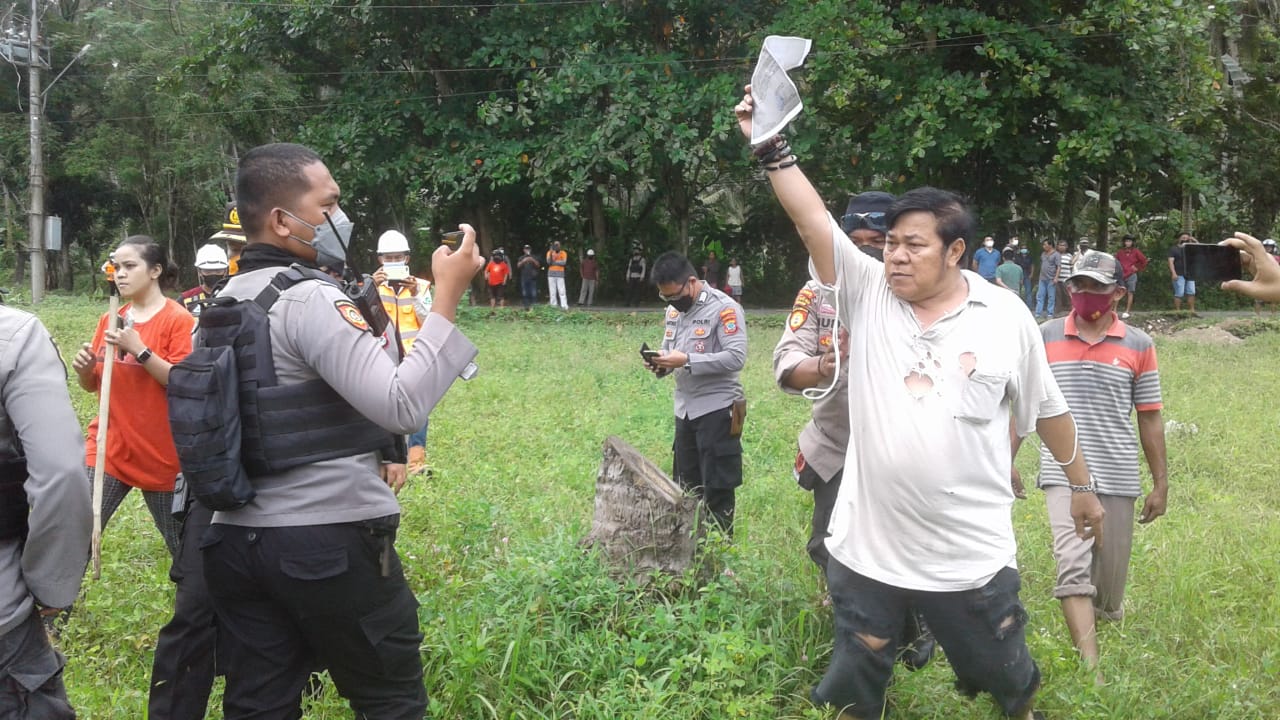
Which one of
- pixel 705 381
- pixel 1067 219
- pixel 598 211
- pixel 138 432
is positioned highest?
pixel 1067 219

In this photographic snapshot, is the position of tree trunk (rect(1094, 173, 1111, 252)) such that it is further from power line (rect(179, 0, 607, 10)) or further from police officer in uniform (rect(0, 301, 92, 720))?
police officer in uniform (rect(0, 301, 92, 720))

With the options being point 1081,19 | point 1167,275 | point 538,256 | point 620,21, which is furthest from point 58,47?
point 1167,275

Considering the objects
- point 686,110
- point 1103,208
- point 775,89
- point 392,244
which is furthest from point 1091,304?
point 1103,208

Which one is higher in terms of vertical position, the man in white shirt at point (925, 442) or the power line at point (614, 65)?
the power line at point (614, 65)

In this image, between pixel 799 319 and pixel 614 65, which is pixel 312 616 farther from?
pixel 614 65

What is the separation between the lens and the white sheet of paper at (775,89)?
117 inches

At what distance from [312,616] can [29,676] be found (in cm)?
68

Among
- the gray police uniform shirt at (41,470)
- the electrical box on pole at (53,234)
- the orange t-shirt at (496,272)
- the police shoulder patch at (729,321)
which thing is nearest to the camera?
the gray police uniform shirt at (41,470)

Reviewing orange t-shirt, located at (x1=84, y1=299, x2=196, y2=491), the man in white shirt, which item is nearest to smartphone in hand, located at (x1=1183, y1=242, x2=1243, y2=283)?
the man in white shirt

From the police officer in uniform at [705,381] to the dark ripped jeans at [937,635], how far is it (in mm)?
2232

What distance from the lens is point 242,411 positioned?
2.58 m

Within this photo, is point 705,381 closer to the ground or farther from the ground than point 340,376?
closer to the ground

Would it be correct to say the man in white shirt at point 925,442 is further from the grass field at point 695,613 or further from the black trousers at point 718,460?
the black trousers at point 718,460

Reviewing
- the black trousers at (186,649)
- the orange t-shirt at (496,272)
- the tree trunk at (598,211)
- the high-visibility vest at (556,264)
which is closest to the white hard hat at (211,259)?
the black trousers at (186,649)
